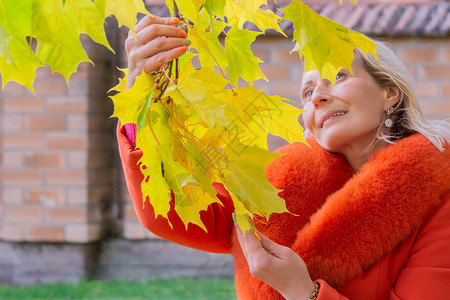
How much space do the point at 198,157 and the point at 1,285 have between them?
2600 mm

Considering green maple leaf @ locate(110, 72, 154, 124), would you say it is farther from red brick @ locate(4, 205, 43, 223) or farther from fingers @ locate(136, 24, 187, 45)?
red brick @ locate(4, 205, 43, 223)

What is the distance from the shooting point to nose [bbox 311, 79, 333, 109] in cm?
119

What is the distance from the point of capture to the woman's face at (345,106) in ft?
3.90

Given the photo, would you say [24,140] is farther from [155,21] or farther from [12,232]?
[155,21]

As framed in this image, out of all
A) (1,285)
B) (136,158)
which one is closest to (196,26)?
(136,158)

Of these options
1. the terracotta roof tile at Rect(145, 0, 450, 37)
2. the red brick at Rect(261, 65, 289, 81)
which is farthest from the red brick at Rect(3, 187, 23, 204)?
the red brick at Rect(261, 65, 289, 81)

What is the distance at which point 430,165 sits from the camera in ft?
3.76

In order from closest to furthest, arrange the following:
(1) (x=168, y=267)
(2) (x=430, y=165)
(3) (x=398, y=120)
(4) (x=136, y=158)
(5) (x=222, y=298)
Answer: (4) (x=136, y=158)
(2) (x=430, y=165)
(3) (x=398, y=120)
(5) (x=222, y=298)
(1) (x=168, y=267)

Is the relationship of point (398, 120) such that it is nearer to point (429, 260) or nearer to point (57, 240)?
point (429, 260)

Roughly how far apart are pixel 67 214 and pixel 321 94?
76.5 inches

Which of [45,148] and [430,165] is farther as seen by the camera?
[45,148]

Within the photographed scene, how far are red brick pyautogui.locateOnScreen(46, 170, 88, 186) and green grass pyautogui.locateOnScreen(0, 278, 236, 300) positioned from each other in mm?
543

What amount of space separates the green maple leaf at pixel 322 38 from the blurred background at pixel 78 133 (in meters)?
2.08

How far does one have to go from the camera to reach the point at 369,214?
1.14 m
